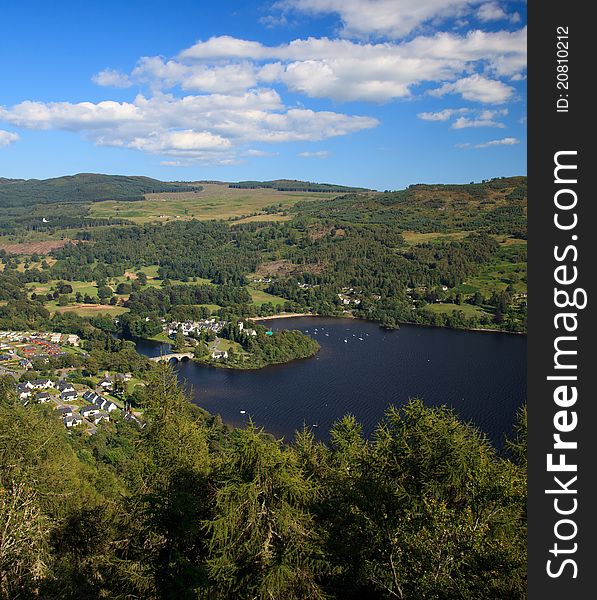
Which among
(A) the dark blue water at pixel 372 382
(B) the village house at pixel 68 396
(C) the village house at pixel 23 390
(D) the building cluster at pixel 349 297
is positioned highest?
(D) the building cluster at pixel 349 297

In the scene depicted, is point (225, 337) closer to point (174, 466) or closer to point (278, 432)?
point (278, 432)

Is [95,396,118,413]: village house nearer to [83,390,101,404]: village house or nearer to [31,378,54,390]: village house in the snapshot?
[83,390,101,404]: village house

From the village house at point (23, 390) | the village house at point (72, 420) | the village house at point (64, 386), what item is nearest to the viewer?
the village house at point (72, 420)

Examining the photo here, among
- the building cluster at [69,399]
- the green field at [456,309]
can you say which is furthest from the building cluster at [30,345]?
the green field at [456,309]

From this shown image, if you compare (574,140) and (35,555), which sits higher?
(574,140)

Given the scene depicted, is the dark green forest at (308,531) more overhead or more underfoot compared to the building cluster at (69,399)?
more overhead

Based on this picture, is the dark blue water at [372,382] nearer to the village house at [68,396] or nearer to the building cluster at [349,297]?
the village house at [68,396]

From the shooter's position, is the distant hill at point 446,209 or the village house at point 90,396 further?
the distant hill at point 446,209

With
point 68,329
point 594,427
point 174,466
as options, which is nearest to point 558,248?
point 594,427

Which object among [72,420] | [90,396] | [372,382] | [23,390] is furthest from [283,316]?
[72,420]
